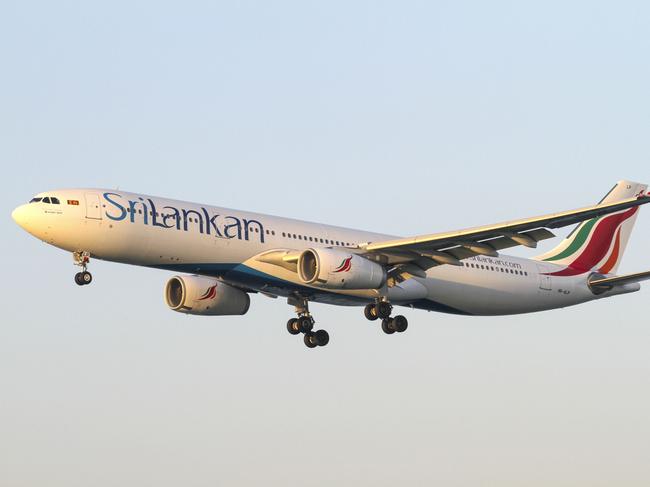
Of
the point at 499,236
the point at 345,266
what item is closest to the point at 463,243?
the point at 499,236

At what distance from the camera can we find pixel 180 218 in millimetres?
50500

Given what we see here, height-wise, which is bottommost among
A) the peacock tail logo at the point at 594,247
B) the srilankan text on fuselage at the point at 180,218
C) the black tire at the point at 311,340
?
the black tire at the point at 311,340

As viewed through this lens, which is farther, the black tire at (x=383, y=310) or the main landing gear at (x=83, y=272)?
the black tire at (x=383, y=310)

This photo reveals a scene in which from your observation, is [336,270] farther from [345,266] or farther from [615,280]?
[615,280]

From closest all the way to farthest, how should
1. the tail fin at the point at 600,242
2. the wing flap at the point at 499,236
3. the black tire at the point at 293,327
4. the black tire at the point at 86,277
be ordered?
1. the wing flap at the point at 499,236
2. the black tire at the point at 86,277
3. the black tire at the point at 293,327
4. the tail fin at the point at 600,242

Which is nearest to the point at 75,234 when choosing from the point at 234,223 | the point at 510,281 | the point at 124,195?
the point at 124,195

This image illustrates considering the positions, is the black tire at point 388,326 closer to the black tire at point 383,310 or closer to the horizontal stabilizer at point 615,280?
the black tire at point 383,310

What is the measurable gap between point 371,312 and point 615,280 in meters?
11.6

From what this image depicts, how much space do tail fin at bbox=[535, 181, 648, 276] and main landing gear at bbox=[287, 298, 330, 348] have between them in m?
11.5

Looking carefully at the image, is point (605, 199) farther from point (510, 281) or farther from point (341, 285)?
point (341, 285)

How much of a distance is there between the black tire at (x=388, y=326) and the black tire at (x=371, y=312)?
0.58 meters

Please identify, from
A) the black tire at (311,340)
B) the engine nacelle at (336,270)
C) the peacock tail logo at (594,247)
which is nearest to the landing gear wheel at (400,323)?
the engine nacelle at (336,270)

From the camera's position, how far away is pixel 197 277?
56406mm

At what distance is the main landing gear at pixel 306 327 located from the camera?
56406 millimetres
